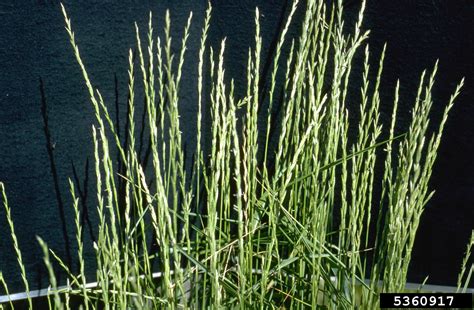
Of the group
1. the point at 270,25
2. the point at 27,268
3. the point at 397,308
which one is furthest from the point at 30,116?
the point at 397,308

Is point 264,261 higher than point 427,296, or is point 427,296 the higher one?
point 264,261

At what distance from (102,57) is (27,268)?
707 mm

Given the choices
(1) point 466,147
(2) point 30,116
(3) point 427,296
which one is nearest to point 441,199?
(1) point 466,147

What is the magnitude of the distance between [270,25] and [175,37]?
313 millimetres

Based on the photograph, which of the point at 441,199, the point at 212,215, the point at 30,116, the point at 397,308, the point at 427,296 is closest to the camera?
the point at 212,215

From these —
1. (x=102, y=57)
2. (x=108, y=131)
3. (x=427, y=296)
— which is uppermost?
(x=102, y=57)

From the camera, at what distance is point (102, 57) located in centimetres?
219

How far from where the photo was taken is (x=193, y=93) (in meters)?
2.37

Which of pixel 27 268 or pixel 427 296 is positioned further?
pixel 27 268

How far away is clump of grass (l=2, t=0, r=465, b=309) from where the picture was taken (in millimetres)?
1355

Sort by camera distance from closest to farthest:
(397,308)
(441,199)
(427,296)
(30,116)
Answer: (397,308) < (427,296) < (30,116) < (441,199)

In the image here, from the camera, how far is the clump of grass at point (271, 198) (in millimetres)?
1355

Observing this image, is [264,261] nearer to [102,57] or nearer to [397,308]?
[397,308]

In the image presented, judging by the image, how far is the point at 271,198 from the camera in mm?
1460
